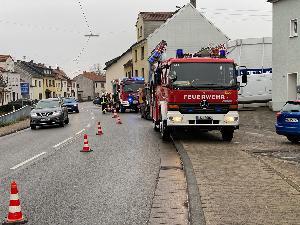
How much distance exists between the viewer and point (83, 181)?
9031mm

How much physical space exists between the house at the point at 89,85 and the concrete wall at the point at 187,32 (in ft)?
334

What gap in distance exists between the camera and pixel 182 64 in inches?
600

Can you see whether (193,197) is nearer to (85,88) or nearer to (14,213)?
(14,213)

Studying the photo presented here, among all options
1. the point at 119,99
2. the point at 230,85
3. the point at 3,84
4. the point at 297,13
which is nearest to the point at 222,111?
the point at 230,85

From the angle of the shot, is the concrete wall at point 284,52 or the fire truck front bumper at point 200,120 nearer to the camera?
the fire truck front bumper at point 200,120

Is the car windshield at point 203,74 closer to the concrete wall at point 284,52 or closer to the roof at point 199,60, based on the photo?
the roof at point 199,60

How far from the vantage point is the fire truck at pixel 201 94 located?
14.9m

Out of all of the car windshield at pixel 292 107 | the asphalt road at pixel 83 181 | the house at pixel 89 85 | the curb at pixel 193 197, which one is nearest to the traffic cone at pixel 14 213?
the asphalt road at pixel 83 181

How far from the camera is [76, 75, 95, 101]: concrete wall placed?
15912 centimetres

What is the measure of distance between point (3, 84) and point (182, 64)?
2286 inches

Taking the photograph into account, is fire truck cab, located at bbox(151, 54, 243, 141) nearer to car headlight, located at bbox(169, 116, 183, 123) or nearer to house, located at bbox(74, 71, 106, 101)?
car headlight, located at bbox(169, 116, 183, 123)

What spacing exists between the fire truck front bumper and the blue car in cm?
168

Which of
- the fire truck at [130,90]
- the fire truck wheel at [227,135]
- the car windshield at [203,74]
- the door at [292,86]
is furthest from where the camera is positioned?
the fire truck at [130,90]

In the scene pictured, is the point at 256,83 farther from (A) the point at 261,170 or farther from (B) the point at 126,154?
(A) the point at 261,170
